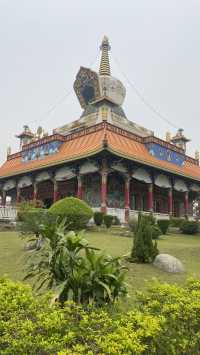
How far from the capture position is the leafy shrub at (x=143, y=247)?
474 inches

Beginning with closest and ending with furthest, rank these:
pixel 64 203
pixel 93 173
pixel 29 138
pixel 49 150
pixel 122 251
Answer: pixel 122 251, pixel 64 203, pixel 93 173, pixel 49 150, pixel 29 138

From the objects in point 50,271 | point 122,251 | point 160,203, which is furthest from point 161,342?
point 160,203

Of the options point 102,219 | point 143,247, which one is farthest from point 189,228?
point 143,247

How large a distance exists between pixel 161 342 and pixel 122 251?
368 inches

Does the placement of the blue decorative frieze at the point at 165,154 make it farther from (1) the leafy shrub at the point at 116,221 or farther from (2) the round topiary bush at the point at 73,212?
(2) the round topiary bush at the point at 73,212

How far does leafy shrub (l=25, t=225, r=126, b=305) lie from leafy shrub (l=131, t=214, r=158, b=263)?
559 cm

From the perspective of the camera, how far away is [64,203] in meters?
18.4

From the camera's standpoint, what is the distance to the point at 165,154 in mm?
31000

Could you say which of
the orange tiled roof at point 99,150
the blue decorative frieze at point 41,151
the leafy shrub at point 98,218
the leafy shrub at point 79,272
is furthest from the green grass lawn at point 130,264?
the blue decorative frieze at point 41,151

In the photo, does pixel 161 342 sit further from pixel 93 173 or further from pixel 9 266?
pixel 93 173

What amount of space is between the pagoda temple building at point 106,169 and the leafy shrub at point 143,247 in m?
11.5

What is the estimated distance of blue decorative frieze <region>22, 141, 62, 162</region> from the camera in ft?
99.2

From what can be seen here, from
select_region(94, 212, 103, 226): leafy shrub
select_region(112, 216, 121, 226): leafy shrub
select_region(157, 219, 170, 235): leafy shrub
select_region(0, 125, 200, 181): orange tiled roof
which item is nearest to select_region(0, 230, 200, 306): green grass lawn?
select_region(94, 212, 103, 226): leafy shrub

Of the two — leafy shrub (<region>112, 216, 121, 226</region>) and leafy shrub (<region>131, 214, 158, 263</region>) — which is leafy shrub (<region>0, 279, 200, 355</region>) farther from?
leafy shrub (<region>112, 216, 121, 226</region>)
